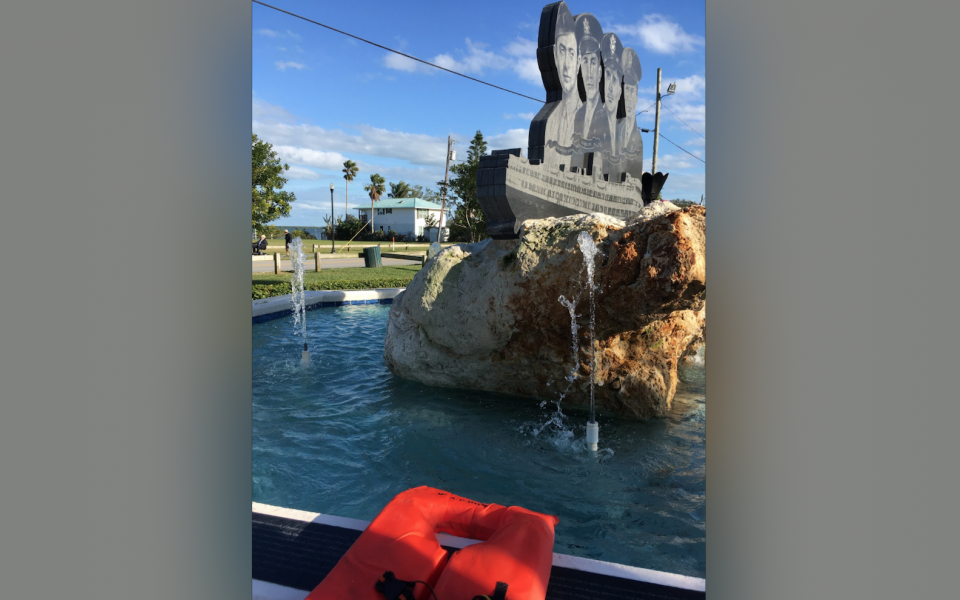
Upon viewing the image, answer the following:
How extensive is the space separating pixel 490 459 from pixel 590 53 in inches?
235

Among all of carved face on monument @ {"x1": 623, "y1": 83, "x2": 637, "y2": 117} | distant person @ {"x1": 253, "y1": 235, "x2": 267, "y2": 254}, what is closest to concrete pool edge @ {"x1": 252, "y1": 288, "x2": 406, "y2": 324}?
carved face on monument @ {"x1": 623, "y1": 83, "x2": 637, "y2": 117}

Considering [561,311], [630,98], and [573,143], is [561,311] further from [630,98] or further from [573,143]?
[630,98]

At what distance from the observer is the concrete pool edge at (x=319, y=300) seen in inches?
426

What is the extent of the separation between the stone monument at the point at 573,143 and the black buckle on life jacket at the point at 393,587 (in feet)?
14.7

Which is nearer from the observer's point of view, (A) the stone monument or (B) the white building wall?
(A) the stone monument

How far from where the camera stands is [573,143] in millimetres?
7219

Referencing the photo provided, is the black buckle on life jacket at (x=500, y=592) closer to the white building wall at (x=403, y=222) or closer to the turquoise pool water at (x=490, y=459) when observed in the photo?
the turquoise pool water at (x=490, y=459)

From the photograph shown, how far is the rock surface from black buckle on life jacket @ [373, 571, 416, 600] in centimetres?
341

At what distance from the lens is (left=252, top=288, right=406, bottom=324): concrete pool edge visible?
10.8m

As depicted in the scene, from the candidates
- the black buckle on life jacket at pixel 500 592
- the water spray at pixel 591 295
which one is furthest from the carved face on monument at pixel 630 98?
the black buckle on life jacket at pixel 500 592

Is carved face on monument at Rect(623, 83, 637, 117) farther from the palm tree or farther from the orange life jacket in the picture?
the palm tree
